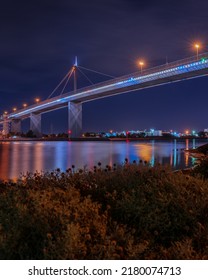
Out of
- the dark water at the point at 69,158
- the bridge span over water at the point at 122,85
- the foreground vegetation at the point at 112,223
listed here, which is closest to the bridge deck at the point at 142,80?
the bridge span over water at the point at 122,85

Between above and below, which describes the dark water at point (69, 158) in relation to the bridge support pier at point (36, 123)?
below

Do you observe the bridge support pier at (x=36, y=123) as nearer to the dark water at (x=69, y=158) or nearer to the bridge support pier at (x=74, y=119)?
the bridge support pier at (x=74, y=119)

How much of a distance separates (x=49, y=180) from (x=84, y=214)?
8.54 ft

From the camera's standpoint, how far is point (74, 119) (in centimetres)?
8131

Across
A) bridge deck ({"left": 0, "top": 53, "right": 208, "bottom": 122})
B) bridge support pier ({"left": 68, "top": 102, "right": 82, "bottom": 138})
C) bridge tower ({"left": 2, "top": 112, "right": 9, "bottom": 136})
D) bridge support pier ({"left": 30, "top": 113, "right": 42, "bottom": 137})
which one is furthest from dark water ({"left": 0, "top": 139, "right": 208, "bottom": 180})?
bridge tower ({"left": 2, "top": 112, "right": 9, "bottom": 136})

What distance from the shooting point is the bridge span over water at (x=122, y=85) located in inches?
2170

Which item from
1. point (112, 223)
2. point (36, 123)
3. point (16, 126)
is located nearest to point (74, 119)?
point (36, 123)

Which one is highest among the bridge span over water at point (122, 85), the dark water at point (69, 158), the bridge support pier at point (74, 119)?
the bridge span over water at point (122, 85)

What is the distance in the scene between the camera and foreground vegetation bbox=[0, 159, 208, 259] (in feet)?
10.3

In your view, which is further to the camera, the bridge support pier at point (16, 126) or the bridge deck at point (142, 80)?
the bridge support pier at point (16, 126)

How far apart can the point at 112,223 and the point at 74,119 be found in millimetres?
77726

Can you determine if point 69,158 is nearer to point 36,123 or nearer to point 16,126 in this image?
point 36,123
